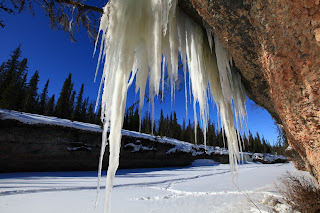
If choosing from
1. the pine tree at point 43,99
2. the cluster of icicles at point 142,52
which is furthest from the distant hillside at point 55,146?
the pine tree at point 43,99

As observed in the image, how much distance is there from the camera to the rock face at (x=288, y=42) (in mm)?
728

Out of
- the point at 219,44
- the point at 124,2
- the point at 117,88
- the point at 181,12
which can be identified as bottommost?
the point at 117,88

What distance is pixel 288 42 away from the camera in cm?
82

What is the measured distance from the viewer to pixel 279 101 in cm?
104

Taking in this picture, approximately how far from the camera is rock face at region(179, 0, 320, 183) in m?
0.73

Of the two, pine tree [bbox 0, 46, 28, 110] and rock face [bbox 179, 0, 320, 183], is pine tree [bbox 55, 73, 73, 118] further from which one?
rock face [bbox 179, 0, 320, 183]

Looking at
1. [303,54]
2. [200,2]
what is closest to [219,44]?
[200,2]

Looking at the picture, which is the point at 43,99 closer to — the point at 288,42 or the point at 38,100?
the point at 38,100

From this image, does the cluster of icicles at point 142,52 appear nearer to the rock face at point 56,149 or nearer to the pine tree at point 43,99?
the rock face at point 56,149

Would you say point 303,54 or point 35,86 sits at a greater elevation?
point 35,86

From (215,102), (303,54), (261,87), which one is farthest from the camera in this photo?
(261,87)

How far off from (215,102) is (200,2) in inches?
36.1

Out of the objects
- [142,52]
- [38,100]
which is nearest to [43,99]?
[38,100]

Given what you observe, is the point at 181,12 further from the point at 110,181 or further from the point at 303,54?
the point at 110,181
